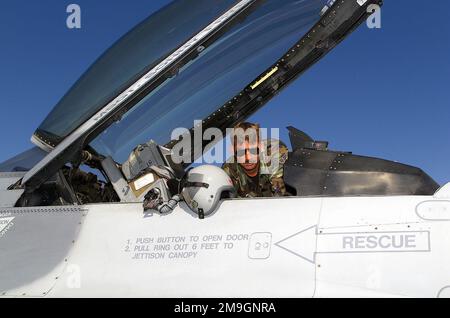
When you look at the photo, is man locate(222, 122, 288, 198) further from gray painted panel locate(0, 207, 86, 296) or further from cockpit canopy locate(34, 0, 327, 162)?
gray painted panel locate(0, 207, 86, 296)

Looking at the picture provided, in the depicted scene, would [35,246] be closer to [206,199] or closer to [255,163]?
[206,199]

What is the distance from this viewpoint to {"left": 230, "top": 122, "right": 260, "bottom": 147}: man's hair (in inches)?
201

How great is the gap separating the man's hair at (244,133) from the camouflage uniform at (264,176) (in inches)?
5.8

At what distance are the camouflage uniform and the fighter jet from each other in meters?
0.40

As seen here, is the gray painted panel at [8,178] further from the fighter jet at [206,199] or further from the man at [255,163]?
the man at [255,163]

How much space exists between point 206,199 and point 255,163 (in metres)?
1.42

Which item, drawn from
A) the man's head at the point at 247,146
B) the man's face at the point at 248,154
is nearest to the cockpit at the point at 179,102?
the man's head at the point at 247,146

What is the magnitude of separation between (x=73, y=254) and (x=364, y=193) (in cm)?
212

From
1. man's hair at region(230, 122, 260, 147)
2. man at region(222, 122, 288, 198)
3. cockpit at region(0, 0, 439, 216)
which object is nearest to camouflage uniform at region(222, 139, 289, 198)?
man at region(222, 122, 288, 198)

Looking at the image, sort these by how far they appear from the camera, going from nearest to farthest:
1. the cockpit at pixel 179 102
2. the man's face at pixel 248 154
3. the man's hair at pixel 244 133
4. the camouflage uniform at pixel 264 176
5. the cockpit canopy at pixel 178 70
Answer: the cockpit at pixel 179 102 < the cockpit canopy at pixel 178 70 < the camouflage uniform at pixel 264 176 < the man's face at pixel 248 154 < the man's hair at pixel 244 133

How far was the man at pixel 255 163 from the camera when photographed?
4.88 meters

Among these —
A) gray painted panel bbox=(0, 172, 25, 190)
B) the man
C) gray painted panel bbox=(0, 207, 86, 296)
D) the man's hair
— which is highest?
the man's hair

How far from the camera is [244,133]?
512cm
